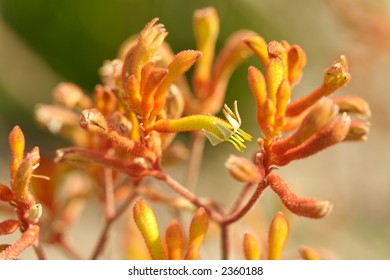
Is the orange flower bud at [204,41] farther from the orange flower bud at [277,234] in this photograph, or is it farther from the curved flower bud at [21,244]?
the curved flower bud at [21,244]

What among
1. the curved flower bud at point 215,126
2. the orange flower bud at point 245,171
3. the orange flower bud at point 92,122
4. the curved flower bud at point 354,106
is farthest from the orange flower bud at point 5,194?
the curved flower bud at point 354,106

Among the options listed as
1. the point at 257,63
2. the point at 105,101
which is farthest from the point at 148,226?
the point at 257,63

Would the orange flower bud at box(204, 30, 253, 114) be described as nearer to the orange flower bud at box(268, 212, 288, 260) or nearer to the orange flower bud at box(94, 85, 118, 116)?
the orange flower bud at box(94, 85, 118, 116)

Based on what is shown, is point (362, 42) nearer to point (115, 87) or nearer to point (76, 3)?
point (115, 87)

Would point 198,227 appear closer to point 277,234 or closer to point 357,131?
point 277,234

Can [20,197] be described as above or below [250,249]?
above

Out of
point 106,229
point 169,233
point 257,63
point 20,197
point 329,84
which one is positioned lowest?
point 257,63

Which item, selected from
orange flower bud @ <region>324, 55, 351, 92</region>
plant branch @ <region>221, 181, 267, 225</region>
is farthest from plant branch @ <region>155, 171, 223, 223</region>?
orange flower bud @ <region>324, 55, 351, 92</region>
